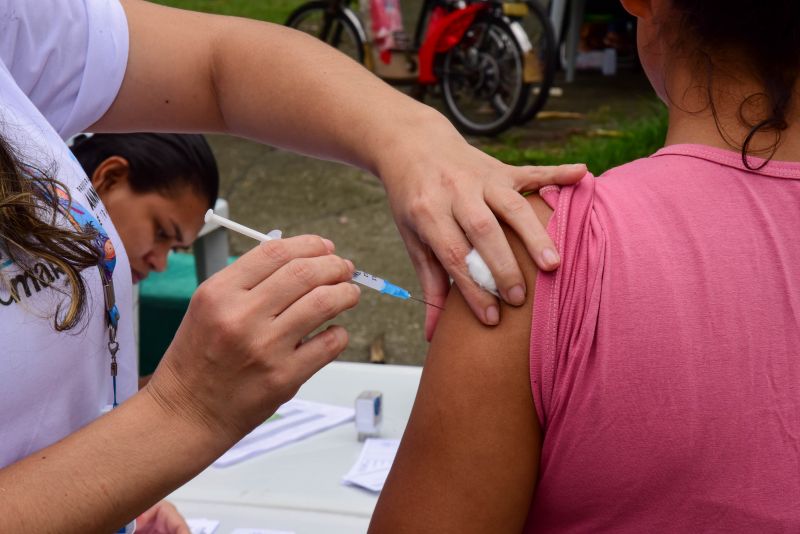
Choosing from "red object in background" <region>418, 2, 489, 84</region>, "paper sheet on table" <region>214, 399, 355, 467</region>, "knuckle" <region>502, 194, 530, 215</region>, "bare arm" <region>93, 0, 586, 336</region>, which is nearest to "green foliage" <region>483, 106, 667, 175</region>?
"red object in background" <region>418, 2, 489, 84</region>

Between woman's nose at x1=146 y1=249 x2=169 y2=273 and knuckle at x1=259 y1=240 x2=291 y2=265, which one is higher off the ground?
knuckle at x1=259 y1=240 x2=291 y2=265

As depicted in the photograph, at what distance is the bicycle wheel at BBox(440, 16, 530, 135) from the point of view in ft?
21.4

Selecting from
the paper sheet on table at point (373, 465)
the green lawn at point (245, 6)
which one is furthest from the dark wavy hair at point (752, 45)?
the green lawn at point (245, 6)

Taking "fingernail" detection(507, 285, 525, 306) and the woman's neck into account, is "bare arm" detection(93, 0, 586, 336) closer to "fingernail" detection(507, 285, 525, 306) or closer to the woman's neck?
"fingernail" detection(507, 285, 525, 306)

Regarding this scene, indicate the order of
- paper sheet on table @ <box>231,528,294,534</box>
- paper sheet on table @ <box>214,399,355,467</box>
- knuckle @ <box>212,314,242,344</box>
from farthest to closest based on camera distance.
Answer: paper sheet on table @ <box>214,399,355,467</box> < paper sheet on table @ <box>231,528,294,534</box> < knuckle @ <box>212,314,242,344</box>

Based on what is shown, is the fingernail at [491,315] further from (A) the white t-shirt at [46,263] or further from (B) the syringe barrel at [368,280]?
(A) the white t-shirt at [46,263]

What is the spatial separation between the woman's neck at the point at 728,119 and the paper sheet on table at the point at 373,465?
39.6 inches

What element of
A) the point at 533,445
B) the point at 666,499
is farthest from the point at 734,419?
the point at 533,445

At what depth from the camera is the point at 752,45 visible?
1.05m

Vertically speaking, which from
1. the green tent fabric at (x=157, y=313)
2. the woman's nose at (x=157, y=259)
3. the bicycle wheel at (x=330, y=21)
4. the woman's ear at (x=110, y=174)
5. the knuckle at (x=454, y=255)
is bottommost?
the green tent fabric at (x=157, y=313)

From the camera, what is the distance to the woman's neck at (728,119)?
3.49 ft

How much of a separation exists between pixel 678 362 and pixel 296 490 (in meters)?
1.12

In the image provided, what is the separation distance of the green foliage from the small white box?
3134mm

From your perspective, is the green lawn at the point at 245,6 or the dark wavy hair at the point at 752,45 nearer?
the dark wavy hair at the point at 752,45
